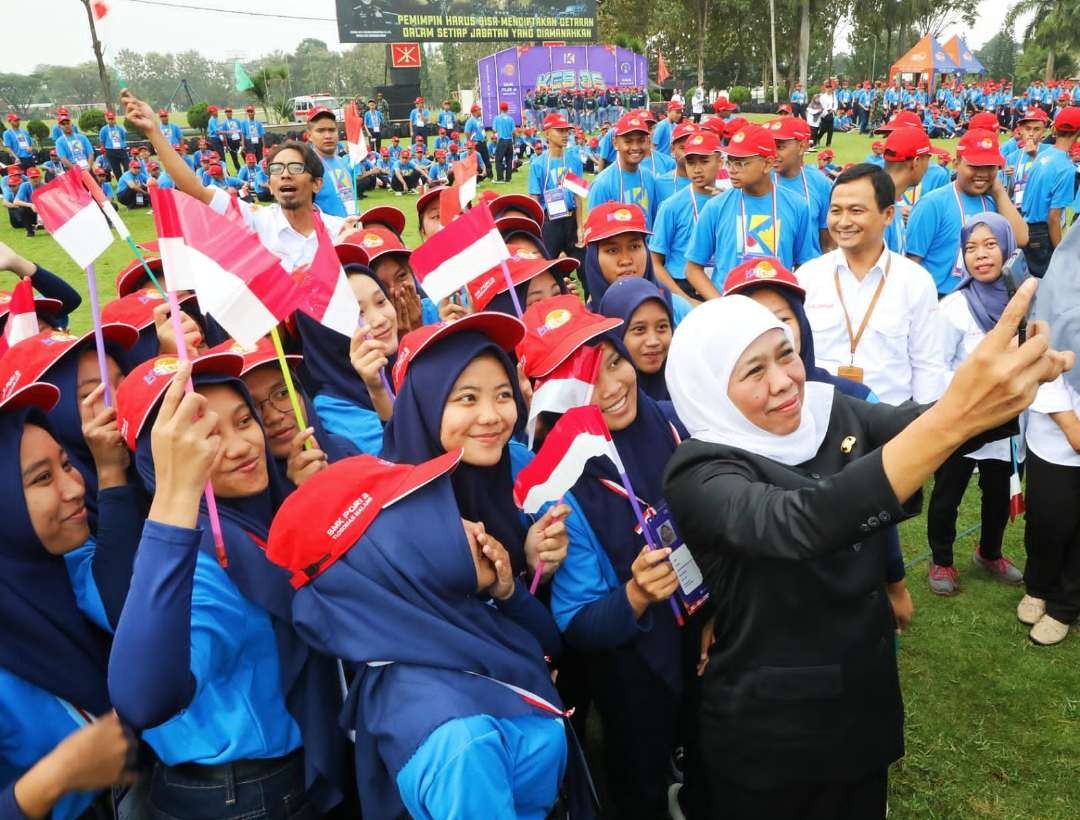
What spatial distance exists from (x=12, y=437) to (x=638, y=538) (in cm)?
169

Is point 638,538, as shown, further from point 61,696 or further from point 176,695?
point 61,696

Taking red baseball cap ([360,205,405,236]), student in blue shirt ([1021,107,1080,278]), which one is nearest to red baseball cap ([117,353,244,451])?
red baseball cap ([360,205,405,236])

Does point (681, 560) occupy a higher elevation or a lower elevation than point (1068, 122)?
lower

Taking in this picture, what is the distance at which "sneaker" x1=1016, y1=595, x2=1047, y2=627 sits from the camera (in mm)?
3787

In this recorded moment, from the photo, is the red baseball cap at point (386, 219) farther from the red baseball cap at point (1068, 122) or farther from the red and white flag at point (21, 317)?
the red baseball cap at point (1068, 122)

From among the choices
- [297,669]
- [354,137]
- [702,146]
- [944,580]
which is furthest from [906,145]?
[297,669]

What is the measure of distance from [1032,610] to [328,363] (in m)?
3.53

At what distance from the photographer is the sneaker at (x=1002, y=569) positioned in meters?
4.17

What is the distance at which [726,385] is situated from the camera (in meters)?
1.88

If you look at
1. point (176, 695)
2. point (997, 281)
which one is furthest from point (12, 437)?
point (997, 281)

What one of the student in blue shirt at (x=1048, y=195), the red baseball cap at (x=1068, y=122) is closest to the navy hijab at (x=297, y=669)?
the student in blue shirt at (x=1048, y=195)

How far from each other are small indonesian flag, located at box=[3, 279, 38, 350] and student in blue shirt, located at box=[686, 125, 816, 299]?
3.87m

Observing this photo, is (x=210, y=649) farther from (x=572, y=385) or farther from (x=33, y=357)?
(x=33, y=357)

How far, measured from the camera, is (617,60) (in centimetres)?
4078
